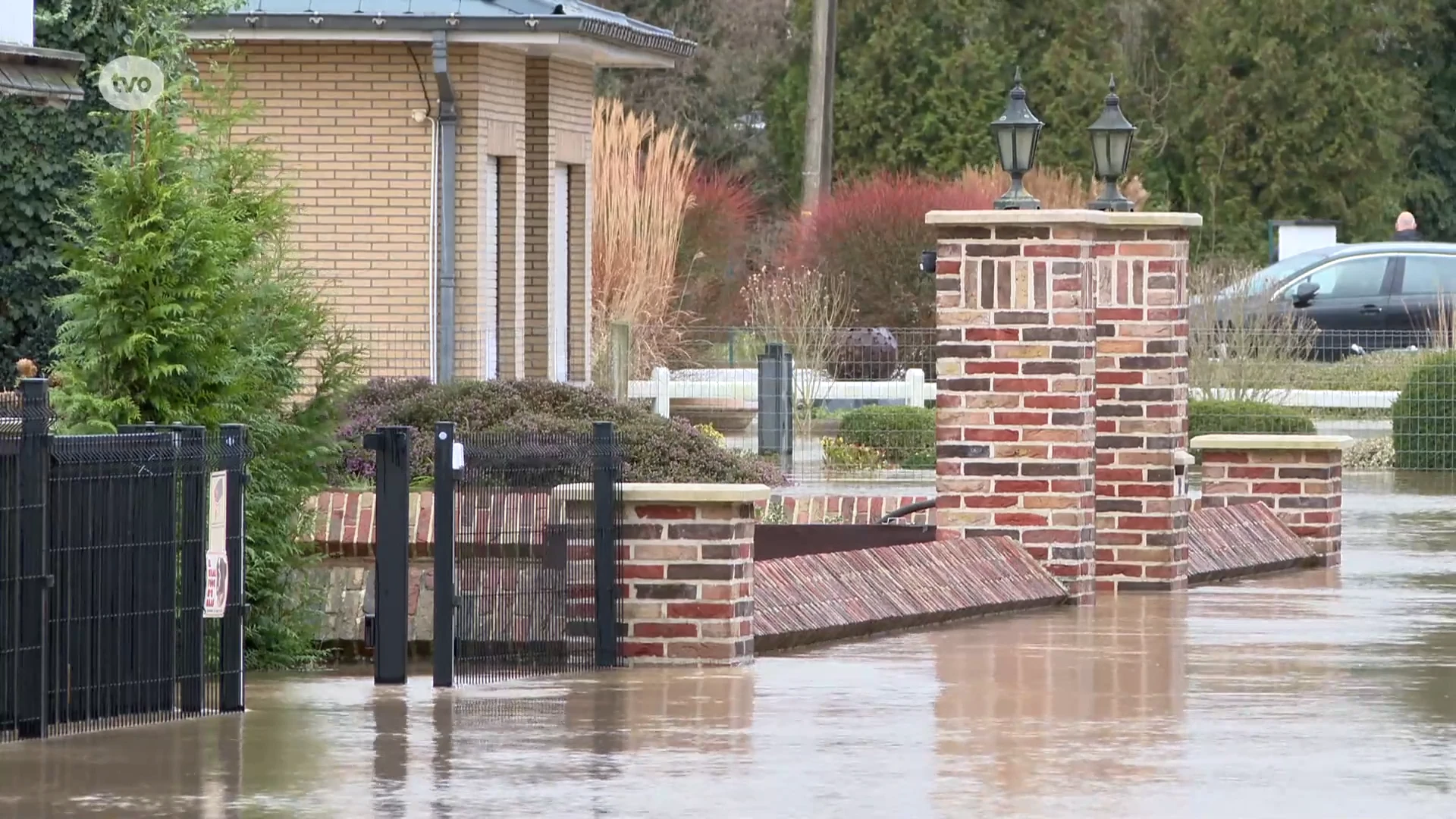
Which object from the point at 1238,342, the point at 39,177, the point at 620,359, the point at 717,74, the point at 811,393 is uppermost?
the point at 717,74

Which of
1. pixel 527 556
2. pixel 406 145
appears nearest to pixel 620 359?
pixel 406 145

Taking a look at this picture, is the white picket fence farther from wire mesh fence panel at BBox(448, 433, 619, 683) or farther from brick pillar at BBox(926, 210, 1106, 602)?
wire mesh fence panel at BBox(448, 433, 619, 683)

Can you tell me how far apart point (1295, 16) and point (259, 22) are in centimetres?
3080

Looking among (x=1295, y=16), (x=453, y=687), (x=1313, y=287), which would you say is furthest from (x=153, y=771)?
(x=1295, y=16)

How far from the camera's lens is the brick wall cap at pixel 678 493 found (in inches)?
442

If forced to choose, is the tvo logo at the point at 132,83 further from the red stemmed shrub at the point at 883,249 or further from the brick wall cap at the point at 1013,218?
the red stemmed shrub at the point at 883,249

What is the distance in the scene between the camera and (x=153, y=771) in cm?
861

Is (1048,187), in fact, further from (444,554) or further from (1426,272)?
(444,554)

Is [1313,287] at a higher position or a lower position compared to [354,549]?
higher

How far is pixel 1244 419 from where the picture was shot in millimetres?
26219

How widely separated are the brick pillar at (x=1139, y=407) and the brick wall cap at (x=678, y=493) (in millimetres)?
3898

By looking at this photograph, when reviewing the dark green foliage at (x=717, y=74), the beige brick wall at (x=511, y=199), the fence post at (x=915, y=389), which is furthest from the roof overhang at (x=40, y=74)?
the dark green foliage at (x=717, y=74)

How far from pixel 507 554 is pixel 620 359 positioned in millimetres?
16090

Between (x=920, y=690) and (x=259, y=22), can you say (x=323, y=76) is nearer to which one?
(x=259, y=22)
